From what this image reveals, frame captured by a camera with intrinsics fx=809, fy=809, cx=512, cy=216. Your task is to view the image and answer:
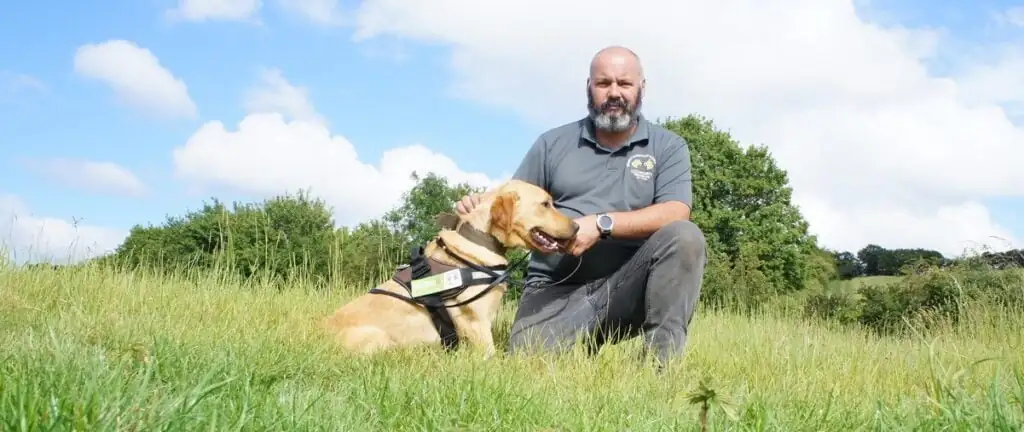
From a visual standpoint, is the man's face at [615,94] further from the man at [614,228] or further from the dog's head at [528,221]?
the dog's head at [528,221]

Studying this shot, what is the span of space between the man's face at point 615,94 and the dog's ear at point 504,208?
0.96 meters

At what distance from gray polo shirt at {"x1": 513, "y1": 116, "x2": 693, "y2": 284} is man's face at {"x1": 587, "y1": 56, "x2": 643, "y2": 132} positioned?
141 millimetres

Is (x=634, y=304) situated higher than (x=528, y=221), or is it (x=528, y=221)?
(x=528, y=221)

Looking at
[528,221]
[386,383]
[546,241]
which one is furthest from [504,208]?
[386,383]

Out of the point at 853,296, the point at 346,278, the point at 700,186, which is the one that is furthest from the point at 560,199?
the point at 700,186

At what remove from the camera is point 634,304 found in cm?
520

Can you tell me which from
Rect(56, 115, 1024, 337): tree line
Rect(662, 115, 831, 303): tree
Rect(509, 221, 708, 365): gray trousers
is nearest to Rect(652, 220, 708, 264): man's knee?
Rect(509, 221, 708, 365): gray trousers

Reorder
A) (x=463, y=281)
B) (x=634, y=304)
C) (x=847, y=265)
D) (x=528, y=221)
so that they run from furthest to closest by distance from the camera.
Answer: (x=847, y=265) < (x=634, y=304) < (x=528, y=221) < (x=463, y=281)

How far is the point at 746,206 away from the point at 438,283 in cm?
2683

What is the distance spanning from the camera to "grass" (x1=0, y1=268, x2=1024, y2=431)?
81.2 inches

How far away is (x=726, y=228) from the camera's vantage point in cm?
2975

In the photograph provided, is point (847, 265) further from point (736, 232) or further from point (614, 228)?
point (614, 228)

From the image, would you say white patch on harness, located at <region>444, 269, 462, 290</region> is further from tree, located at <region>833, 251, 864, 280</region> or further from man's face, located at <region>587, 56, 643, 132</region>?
tree, located at <region>833, 251, 864, 280</region>

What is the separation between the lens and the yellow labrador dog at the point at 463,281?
4.92 m
